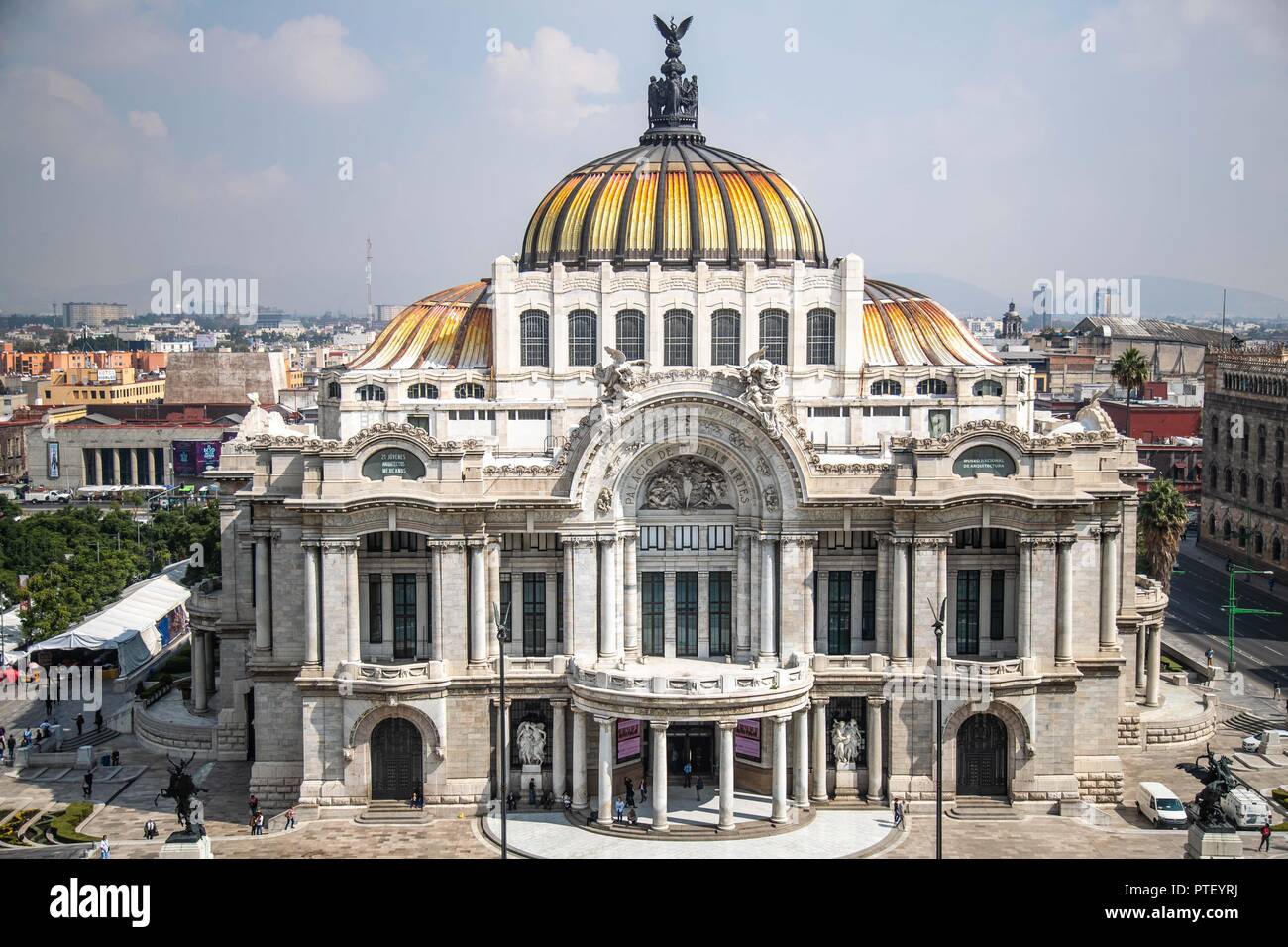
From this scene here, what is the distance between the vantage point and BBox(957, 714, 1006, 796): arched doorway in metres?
69.9

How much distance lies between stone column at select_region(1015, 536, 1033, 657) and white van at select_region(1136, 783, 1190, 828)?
25.4ft

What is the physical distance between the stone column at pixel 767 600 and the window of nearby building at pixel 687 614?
3368mm

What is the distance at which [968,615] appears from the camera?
233 feet

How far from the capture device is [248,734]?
79.9 metres

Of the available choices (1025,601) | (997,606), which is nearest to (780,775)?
(997,606)

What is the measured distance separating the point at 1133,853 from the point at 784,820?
46.0ft

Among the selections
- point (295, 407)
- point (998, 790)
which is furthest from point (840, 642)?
point (295, 407)

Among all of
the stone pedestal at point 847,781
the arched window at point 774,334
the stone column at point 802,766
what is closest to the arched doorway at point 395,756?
the stone column at point 802,766

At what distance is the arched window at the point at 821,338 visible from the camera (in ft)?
284

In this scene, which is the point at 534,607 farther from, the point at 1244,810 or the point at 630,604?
the point at 1244,810

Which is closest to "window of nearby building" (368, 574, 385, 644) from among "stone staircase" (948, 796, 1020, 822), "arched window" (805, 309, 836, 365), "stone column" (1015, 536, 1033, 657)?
"stone staircase" (948, 796, 1020, 822)

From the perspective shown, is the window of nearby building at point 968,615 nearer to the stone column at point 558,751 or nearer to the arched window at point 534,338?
the stone column at point 558,751

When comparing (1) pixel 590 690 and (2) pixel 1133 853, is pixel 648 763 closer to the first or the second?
(1) pixel 590 690

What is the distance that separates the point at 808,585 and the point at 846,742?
702 cm
